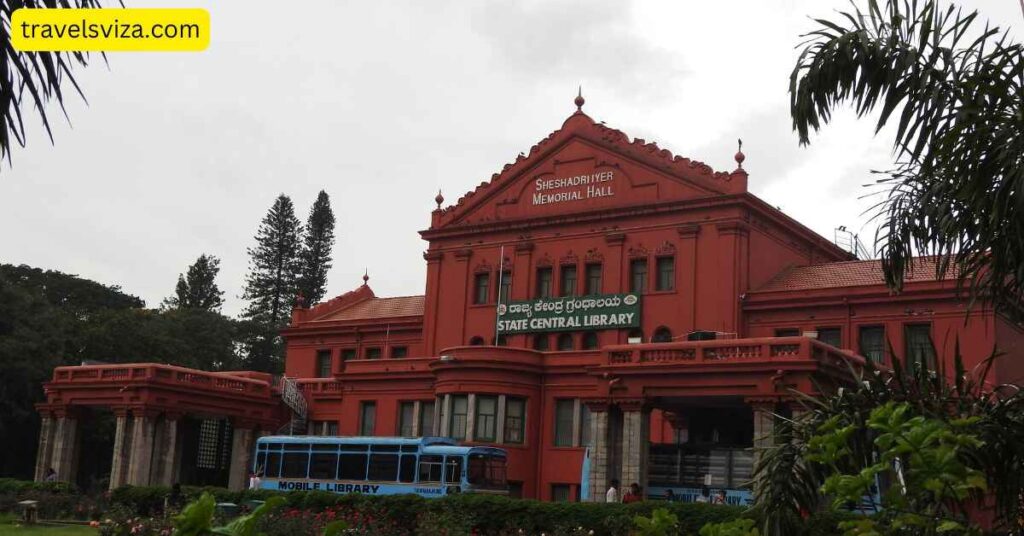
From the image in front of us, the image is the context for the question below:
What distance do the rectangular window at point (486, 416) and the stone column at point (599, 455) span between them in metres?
6.75

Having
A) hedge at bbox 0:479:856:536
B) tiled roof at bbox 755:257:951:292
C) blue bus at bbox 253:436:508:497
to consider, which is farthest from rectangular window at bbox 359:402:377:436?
tiled roof at bbox 755:257:951:292

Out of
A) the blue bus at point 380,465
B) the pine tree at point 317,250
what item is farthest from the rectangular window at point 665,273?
the pine tree at point 317,250

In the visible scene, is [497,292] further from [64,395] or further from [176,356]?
[176,356]

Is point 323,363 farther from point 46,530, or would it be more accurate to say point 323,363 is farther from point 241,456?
point 46,530

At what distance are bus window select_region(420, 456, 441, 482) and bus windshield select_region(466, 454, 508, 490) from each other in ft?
3.14

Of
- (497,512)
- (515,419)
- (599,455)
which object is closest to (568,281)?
(515,419)

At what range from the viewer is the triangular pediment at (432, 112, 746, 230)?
4097cm

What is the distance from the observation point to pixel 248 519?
20.0 ft

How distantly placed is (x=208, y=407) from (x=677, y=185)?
21.4 m

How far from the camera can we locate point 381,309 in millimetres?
53094

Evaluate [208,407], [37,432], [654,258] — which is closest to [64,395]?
[208,407]

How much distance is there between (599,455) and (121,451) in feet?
70.1

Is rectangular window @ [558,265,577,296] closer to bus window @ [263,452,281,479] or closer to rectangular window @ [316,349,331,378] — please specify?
bus window @ [263,452,281,479]

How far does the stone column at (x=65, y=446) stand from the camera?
150ft
